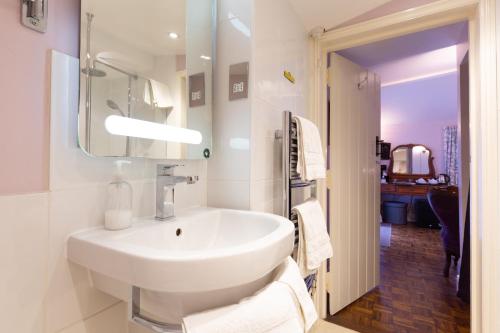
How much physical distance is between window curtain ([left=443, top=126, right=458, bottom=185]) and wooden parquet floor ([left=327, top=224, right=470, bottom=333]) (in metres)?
1.80

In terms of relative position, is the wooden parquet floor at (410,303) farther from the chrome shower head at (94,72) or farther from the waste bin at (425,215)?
the chrome shower head at (94,72)

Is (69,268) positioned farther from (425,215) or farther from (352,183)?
(425,215)

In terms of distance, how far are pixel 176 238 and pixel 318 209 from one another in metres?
0.77

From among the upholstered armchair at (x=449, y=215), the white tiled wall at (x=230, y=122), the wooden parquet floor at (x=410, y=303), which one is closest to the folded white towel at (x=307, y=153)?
the white tiled wall at (x=230, y=122)

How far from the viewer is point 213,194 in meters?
1.08

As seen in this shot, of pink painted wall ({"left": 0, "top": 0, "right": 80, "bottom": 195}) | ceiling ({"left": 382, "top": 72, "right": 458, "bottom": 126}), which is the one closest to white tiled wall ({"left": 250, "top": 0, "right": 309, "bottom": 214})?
pink painted wall ({"left": 0, "top": 0, "right": 80, "bottom": 195})

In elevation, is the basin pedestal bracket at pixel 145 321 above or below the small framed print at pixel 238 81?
below

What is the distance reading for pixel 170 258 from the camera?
46 cm

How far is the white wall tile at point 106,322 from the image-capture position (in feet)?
2.10

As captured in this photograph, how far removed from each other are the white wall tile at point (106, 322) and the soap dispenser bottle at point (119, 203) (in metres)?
0.25

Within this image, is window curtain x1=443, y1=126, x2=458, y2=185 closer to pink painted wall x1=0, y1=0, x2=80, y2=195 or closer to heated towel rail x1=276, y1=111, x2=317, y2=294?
heated towel rail x1=276, y1=111, x2=317, y2=294

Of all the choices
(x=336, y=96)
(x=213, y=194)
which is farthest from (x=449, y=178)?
(x=213, y=194)

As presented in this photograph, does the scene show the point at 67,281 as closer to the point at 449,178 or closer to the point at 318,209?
the point at 318,209

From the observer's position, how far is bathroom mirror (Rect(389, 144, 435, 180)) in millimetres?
A: 4246
